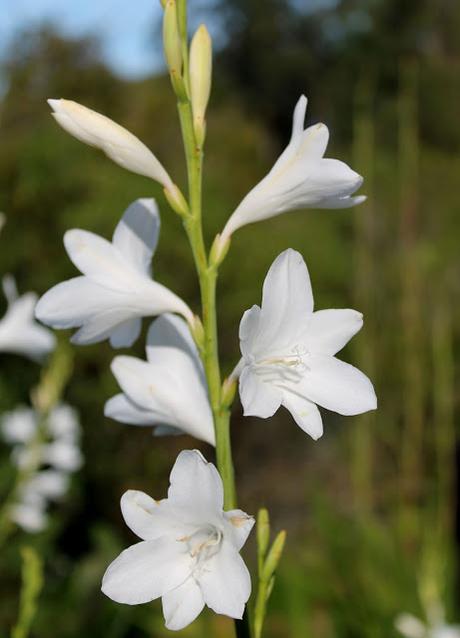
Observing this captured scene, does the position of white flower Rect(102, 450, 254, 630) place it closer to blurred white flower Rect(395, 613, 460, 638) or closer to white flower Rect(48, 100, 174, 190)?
white flower Rect(48, 100, 174, 190)

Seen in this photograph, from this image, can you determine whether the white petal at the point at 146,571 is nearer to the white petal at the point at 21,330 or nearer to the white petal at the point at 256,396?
the white petal at the point at 256,396

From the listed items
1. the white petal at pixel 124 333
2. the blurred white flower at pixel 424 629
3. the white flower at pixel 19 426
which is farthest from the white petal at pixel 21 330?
the white flower at pixel 19 426

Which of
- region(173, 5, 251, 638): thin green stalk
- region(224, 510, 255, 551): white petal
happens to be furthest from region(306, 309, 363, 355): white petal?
region(224, 510, 255, 551): white petal

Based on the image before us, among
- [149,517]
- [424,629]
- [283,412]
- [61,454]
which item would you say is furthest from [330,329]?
[283,412]

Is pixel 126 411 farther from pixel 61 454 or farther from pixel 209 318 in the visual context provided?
pixel 61 454

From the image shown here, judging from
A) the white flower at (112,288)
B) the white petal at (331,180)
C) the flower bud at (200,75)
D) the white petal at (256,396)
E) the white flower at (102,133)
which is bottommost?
the white petal at (256,396)

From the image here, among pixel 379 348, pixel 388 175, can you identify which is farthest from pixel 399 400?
pixel 388 175
